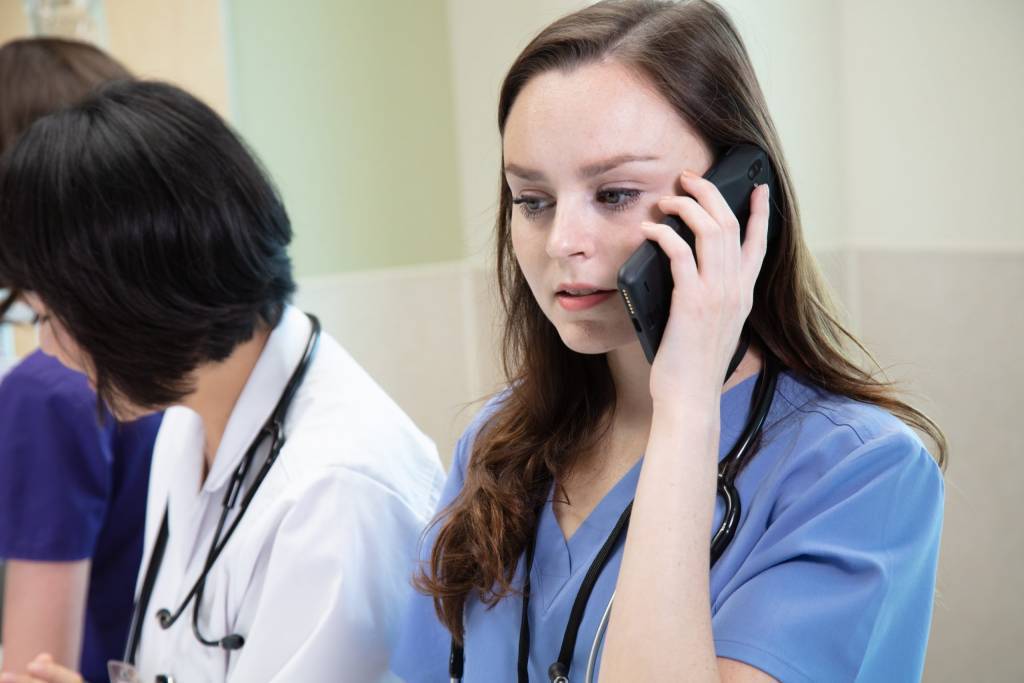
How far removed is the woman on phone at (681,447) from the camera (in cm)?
91

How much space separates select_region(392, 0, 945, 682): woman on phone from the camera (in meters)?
0.91

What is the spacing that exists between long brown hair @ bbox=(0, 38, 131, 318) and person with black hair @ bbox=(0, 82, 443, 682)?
0.75m

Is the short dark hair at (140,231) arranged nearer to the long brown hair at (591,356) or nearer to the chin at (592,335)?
the long brown hair at (591,356)

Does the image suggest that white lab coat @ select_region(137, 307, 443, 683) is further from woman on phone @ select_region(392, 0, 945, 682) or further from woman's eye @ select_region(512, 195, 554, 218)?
woman's eye @ select_region(512, 195, 554, 218)

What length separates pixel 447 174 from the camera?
2939mm

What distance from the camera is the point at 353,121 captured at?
2771 millimetres

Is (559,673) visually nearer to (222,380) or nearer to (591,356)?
(591,356)

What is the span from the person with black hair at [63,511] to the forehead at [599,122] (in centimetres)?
82

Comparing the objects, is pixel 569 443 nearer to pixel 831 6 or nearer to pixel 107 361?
pixel 107 361

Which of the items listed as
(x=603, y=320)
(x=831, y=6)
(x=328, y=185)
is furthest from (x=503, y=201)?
(x=328, y=185)

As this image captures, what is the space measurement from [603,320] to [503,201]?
263mm

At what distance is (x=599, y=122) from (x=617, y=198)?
0.24 ft

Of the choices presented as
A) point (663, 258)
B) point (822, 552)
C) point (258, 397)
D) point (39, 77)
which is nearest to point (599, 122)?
point (663, 258)

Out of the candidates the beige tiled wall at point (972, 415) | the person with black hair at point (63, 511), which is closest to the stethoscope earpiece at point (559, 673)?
the person with black hair at point (63, 511)
